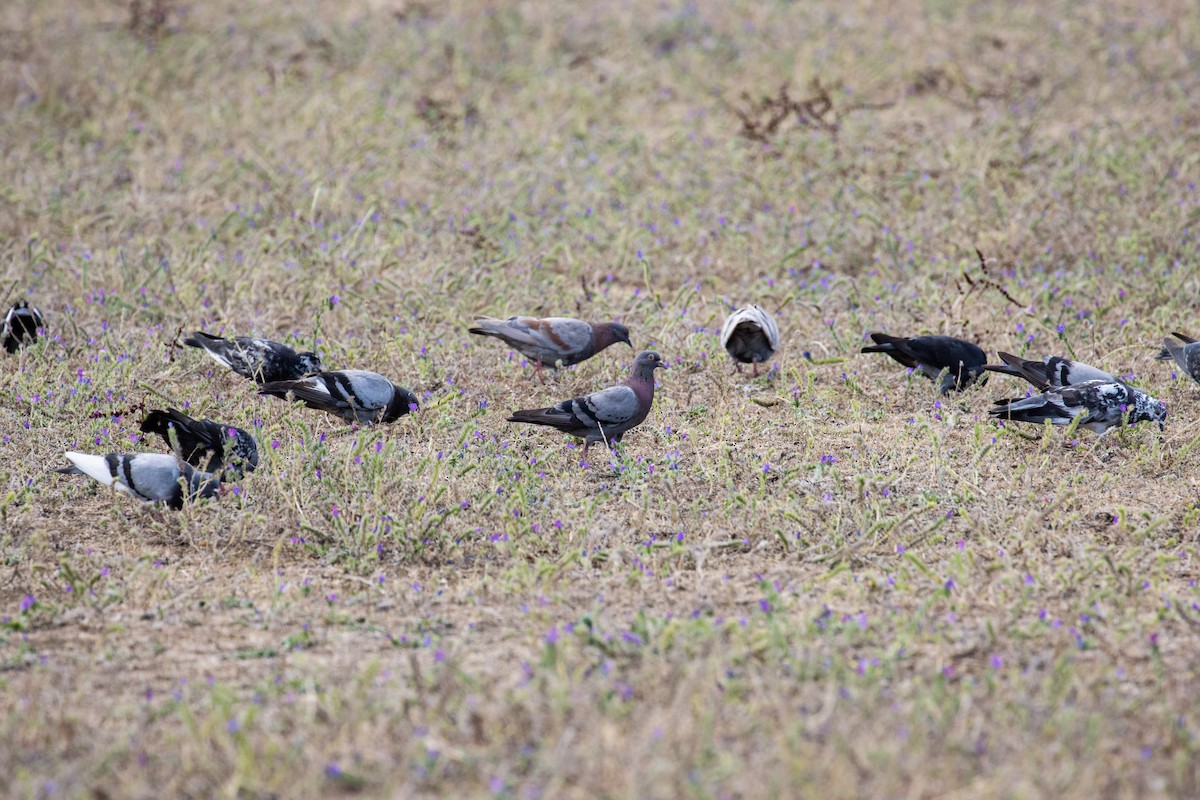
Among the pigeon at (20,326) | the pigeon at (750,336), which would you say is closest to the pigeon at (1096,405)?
the pigeon at (750,336)

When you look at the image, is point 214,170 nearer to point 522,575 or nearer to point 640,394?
point 640,394

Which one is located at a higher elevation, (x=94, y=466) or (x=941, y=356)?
(x=941, y=356)

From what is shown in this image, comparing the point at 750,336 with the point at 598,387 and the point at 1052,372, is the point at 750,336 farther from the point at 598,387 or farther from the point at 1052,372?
the point at 1052,372

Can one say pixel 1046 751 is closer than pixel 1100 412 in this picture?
Yes

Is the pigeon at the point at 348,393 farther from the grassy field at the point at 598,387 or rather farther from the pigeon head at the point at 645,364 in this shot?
the pigeon head at the point at 645,364

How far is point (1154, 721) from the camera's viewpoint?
400cm

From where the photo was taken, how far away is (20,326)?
7.66 m

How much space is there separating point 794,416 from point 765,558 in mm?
1757

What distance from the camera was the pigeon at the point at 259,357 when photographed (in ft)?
23.3

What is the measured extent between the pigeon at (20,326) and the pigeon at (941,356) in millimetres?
5358

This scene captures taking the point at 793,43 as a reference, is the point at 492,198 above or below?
below

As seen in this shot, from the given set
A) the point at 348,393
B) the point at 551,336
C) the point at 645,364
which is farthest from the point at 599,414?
the point at 348,393

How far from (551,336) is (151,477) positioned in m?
2.76

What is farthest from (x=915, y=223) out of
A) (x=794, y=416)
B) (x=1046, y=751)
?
(x=1046, y=751)
